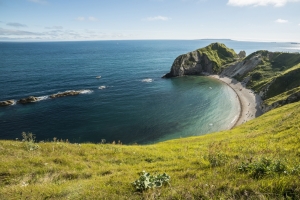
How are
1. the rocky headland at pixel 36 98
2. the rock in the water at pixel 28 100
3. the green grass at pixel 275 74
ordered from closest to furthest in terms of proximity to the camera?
the rocky headland at pixel 36 98, the rock in the water at pixel 28 100, the green grass at pixel 275 74

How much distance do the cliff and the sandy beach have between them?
2948mm

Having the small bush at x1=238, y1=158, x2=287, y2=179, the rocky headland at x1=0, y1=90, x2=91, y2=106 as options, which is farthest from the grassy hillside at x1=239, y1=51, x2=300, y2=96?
the rocky headland at x1=0, y1=90, x2=91, y2=106

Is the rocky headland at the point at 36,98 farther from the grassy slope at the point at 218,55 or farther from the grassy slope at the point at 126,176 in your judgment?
the grassy slope at the point at 218,55

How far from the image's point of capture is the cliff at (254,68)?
77812 millimetres

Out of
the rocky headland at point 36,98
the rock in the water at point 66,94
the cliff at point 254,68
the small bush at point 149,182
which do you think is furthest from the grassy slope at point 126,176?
the rock in the water at point 66,94

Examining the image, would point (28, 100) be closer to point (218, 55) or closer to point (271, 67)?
point (271, 67)

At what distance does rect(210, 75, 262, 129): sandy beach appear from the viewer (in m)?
62.2

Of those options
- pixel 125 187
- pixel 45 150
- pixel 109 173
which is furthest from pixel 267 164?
pixel 45 150

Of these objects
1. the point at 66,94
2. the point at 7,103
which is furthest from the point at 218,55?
the point at 7,103

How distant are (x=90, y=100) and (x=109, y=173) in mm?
70151

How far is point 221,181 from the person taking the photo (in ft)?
26.3

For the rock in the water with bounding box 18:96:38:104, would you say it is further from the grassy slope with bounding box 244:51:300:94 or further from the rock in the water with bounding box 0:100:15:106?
the grassy slope with bounding box 244:51:300:94

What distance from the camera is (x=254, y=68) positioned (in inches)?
4562

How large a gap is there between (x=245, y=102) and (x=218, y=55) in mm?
85795
